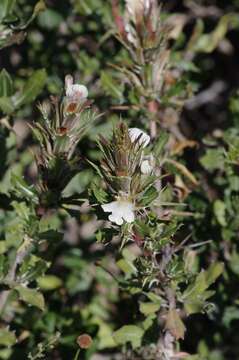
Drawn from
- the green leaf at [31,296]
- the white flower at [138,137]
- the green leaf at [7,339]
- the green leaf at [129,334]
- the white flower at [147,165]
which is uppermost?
the white flower at [138,137]

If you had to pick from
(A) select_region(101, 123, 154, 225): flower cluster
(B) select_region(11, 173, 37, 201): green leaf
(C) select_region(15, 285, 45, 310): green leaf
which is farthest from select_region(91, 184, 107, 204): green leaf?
(C) select_region(15, 285, 45, 310): green leaf

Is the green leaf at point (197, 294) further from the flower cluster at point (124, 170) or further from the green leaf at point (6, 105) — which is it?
the green leaf at point (6, 105)

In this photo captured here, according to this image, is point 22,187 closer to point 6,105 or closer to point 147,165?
point 6,105

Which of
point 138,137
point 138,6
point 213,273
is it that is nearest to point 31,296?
point 213,273

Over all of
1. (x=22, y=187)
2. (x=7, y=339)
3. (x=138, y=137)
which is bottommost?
(x=7, y=339)

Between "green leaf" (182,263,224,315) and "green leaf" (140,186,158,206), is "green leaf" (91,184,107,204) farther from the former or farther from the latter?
"green leaf" (182,263,224,315)

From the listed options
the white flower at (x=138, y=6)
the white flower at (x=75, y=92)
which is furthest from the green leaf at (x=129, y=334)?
the white flower at (x=138, y=6)
